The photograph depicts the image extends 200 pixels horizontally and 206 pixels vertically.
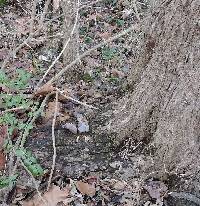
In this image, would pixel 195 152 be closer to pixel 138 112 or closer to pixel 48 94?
pixel 138 112

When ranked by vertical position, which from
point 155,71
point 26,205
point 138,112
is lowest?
point 26,205

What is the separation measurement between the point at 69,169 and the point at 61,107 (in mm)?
744

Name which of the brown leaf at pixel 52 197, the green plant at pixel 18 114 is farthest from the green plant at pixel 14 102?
the brown leaf at pixel 52 197

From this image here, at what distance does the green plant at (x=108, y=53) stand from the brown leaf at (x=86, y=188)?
2.14m

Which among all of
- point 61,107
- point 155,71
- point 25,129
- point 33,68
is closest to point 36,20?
point 33,68

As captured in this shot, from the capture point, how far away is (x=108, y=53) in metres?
4.85

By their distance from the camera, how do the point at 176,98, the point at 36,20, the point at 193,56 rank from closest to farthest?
the point at 193,56 → the point at 176,98 → the point at 36,20

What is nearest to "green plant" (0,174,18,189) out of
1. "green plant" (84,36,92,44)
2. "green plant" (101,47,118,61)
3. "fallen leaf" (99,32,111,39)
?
"green plant" (101,47,118,61)

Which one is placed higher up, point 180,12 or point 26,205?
point 180,12

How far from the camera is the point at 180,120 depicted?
270 centimetres

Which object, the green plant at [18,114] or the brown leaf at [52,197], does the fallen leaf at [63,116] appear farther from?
the brown leaf at [52,197]

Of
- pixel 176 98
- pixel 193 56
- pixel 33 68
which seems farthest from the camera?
pixel 33 68

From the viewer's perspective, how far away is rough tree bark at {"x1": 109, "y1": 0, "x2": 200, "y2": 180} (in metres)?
2.51

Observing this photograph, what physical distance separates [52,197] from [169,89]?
Result: 1114mm
